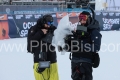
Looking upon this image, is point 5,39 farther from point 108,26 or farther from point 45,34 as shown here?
point 45,34

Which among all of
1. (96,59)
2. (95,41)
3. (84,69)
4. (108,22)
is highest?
(95,41)

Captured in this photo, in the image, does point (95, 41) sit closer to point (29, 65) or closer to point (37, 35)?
Result: point (37, 35)

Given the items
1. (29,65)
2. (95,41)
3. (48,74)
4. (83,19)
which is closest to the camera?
(95,41)

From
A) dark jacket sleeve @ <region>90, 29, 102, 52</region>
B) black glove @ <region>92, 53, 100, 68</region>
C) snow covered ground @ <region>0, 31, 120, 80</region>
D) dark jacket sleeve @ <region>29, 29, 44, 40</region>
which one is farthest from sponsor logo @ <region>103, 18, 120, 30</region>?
dark jacket sleeve @ <region>90, 29, 102, 52</region>

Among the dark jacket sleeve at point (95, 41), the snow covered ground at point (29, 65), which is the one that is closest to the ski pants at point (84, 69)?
the dark jacket sleeve at point (95, 41)

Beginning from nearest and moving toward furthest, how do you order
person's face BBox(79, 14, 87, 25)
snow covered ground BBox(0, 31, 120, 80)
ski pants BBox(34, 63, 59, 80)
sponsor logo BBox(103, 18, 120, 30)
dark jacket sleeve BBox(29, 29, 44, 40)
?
person's face BBox(79, 14, 87, 25), dark jacket sleeve BBox(29, 29, 44, 40), ski pants BBox(34, 63, 59, 80), snow covered ground BBox(0, 31, 120, 80), sponsor logo BBox(103, 18, 120, 30)

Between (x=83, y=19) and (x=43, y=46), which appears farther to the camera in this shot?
(x=43, y=46)

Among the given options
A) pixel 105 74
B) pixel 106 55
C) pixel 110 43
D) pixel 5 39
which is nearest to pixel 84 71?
pixel 105 74

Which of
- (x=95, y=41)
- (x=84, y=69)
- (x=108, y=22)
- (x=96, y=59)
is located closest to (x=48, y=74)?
(x=84, y=69)

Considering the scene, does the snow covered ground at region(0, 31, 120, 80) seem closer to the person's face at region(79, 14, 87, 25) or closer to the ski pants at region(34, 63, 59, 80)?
the ski pants at region(34, 63, 59, 80)

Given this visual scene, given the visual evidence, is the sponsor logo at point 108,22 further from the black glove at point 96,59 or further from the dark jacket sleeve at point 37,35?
the black glove at point 96,59

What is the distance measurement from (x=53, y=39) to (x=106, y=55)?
5567mm

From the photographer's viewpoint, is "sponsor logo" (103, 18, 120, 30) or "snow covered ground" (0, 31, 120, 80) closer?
"snow covered ground" (0, 31, 120, 80)

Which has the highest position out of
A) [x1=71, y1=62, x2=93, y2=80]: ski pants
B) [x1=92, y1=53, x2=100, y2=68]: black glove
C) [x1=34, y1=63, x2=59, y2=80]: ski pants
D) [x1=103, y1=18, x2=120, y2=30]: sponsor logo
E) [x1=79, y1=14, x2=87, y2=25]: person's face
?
[x1=79, y1=14, x2=87, y2=25]: person's face
